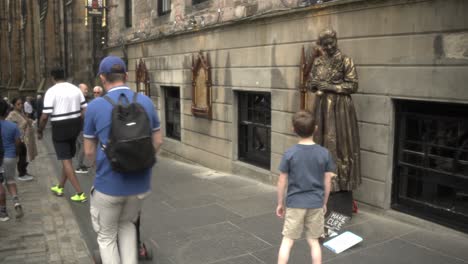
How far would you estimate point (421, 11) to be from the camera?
16.5 feet

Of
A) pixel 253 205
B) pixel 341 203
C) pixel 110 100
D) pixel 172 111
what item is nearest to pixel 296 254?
pixel 341 203

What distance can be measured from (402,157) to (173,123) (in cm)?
829

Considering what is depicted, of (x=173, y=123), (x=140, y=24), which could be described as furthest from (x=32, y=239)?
(x=140, y=24)

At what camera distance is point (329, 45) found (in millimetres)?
5270

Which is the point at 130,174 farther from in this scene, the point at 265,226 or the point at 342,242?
the point at 265,226

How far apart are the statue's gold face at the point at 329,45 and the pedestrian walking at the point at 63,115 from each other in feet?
11.6

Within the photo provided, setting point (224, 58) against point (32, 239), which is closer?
point (32, 239)

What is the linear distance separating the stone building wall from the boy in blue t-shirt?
212 centimetres

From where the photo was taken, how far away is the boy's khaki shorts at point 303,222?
3635 mm

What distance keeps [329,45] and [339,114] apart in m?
0.83

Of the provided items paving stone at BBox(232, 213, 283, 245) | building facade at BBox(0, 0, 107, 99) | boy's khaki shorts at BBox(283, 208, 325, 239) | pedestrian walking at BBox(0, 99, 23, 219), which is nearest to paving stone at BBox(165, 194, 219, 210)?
paving stone at BBox(232, 213, 283, 245)

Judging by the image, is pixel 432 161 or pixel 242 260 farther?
pixel 432 161

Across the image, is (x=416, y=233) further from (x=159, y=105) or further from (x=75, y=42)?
(x=75, y=42)

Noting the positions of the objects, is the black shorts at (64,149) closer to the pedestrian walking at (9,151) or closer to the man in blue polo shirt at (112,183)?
the pedestrian walking at (9,151)
